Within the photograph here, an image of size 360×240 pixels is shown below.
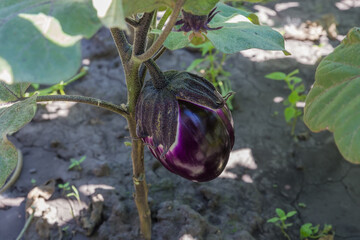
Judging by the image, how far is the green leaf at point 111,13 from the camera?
1.17 feet

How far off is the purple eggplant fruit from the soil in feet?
1.61

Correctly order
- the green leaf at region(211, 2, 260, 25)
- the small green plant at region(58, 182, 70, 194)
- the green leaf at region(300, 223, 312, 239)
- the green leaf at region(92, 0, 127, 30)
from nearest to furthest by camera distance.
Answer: the green leaf at region(92, 0, 127, 30)
the green leaf at region(211, 2, 260, 25)
the green leaf at region(300, 223, 312, 239)
the small green plant at region(58, 182, 70, 194)

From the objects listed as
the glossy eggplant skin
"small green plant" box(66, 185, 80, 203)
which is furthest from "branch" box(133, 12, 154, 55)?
"small green plant" box(66, 185, 80, 203)

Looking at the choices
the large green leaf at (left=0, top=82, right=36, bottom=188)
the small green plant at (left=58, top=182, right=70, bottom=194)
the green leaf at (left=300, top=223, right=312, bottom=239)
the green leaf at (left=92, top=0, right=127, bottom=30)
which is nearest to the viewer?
the green leaf at (left=92, top=0, right=127, bottom=30)

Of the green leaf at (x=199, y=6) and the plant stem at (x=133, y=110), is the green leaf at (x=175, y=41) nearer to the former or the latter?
the plant stem at (x=133, y=110)

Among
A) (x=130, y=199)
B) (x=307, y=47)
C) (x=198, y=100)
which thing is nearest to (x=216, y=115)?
(x=198, y=100)

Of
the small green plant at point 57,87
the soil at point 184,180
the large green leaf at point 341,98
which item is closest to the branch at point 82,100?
the large green leaf at point 341,98

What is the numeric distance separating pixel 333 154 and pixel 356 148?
3.10 ft

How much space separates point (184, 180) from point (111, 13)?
1.01 m

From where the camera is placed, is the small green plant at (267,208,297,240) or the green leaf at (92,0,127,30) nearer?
the green leaf at (92,0,127,30)

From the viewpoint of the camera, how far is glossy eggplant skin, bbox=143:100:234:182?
0.60 meters

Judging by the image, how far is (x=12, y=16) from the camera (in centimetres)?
44

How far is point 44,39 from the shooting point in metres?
0.41

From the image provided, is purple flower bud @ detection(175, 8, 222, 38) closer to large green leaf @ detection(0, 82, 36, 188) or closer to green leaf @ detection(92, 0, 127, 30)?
green leaf @ detection(92, 0, 127, 30)
